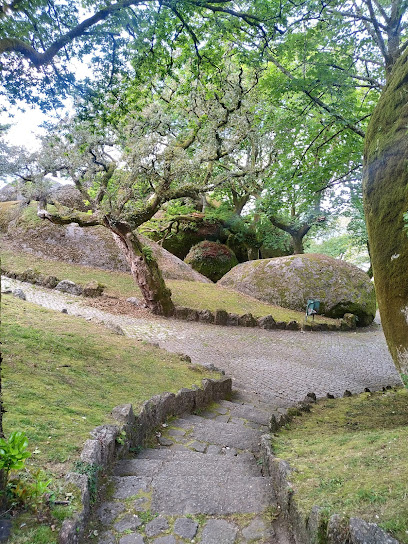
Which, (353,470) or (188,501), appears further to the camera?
(188,501)

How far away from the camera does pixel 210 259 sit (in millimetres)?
21578

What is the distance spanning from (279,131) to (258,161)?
11.7m

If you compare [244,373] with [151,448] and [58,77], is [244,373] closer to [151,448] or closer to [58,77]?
[151,448]

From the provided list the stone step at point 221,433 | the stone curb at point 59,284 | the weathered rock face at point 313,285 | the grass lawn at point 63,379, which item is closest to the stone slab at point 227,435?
the stone step at point 221,433

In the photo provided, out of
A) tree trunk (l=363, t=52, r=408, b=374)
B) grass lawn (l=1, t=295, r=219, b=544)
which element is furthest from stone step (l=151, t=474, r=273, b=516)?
tree trunk (l=363, t=52, r=408, b=374)

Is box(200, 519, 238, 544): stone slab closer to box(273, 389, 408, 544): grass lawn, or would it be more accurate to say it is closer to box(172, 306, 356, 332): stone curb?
box(273, 389, 408, 544): grass lawn

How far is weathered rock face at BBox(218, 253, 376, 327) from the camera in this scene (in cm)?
1537

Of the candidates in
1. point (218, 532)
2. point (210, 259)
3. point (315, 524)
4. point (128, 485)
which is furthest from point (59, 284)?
point (315, 524)

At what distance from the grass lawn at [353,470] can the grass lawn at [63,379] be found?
5.60 feet

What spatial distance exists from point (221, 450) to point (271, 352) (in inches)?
240

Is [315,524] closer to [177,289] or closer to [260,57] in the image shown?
[260,57]

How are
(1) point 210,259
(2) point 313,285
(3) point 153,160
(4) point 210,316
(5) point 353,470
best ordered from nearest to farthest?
(5) point 353,470, (3) point 153,160, (4) point 210,316, (2) point 313,285, (1) point 210,259

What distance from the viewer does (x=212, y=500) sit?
271 cm

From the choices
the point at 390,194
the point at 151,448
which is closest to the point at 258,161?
the point at 390,194
